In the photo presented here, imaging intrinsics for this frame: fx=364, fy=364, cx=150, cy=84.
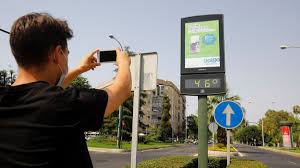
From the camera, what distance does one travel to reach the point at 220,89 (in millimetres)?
8008

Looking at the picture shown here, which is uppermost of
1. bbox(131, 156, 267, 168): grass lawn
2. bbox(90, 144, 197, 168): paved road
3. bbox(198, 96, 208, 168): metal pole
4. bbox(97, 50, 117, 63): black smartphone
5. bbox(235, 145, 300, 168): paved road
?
bbox(97, 50, 117, 63): black smartphone

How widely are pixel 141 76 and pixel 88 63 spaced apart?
2.99 meters

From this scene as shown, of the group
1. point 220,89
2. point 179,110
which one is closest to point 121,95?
point 220,89

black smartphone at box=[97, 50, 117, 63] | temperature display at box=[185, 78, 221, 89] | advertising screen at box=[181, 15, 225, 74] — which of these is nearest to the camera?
black smartphone at box=[97, 50, 117, 63]

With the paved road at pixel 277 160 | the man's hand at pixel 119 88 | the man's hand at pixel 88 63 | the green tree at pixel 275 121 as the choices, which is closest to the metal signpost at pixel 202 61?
the man's hand at pixel 88 63

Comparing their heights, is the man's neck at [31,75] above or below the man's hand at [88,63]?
below

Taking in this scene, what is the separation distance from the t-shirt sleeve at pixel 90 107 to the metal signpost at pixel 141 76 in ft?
11.2

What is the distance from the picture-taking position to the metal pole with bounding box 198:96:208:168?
7.99m

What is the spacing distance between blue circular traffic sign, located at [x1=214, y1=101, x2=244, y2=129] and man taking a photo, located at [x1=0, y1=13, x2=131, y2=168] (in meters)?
8.14

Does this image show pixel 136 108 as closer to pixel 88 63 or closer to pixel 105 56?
pixel 105 56

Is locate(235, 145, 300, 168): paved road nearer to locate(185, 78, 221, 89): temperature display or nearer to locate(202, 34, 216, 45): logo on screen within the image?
locate(185, 78, 221, 89): temperature display

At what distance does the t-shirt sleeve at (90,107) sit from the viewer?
153 centimetres

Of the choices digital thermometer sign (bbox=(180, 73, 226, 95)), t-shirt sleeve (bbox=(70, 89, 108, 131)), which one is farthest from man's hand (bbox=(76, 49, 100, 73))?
digital thermometer sign (bbox=(180, 73, 226, 95))

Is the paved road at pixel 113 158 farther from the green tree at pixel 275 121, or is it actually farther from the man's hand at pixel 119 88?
the green tree at pixel 275 121
